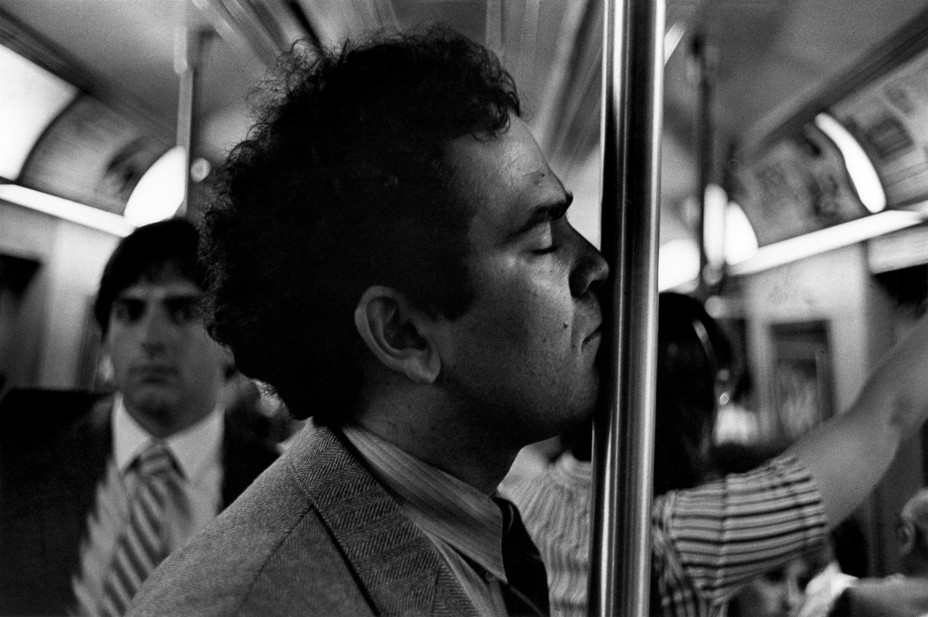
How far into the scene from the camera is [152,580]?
72 cm

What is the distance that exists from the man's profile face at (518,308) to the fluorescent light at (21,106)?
1.45ft

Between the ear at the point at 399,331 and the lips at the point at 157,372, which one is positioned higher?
the ear at the point at 399,331

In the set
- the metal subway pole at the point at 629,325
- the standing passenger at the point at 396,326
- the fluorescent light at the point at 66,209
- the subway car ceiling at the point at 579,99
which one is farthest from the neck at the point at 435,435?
the fluorescent light at the point at 66,209

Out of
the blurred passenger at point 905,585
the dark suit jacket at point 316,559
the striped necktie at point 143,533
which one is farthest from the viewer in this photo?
the blurred passenger at point 905,585

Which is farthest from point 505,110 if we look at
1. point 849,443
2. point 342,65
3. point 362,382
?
point 849,443

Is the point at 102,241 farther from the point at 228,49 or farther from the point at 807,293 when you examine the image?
the point at 807,293

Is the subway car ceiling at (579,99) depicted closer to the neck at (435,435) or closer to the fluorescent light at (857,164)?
the fluorescent light at (857,164)

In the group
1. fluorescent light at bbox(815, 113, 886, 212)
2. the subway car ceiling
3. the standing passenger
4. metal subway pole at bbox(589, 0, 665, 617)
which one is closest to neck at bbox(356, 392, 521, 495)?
the standing passenger

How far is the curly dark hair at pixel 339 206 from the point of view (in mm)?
691

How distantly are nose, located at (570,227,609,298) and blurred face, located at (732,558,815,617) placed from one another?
1.25 ft

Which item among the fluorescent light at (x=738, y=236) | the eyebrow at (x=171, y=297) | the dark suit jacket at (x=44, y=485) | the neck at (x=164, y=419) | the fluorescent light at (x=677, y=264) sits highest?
the fluorescent light at (x=738, y=236)

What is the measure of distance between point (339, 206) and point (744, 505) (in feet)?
1.68

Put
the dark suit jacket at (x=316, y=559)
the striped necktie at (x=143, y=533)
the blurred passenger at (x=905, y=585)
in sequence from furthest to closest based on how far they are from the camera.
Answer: the blurred passenger at (x=905, y=585)
the striped necktie at (x=143, y=533)
the dark suit jacket at (x=316, y=559)

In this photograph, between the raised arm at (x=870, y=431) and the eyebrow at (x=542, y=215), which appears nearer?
the eyebrow at (x=542, y=215)
